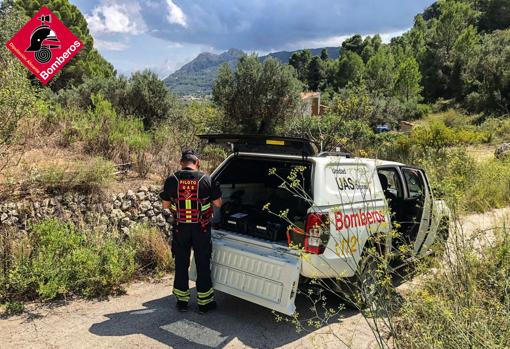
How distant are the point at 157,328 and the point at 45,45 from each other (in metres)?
7.53

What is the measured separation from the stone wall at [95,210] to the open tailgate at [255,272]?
6.76 ft

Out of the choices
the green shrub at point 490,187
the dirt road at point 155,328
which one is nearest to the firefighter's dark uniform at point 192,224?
the dirt road at point 155,328

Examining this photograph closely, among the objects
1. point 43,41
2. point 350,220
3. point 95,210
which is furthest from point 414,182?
point 43,41

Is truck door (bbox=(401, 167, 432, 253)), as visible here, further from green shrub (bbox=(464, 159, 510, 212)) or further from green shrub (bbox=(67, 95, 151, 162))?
green shrub (bbox=(67, 95, 151, 162))

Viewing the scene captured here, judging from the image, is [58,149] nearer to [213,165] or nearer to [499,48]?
[213,165]

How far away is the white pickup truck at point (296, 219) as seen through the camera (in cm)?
410

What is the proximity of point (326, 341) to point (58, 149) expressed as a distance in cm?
666

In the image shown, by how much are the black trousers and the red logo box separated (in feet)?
18.9

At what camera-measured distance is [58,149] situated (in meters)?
8.15

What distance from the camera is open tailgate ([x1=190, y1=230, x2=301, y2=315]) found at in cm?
406

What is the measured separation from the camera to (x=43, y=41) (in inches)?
355

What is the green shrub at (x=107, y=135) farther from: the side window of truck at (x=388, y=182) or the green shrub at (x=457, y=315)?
the green shrub at (x=457, y=315)

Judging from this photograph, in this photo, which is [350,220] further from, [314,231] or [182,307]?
[182,307]

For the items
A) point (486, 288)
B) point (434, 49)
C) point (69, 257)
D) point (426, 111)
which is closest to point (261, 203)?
point (69, 257)
